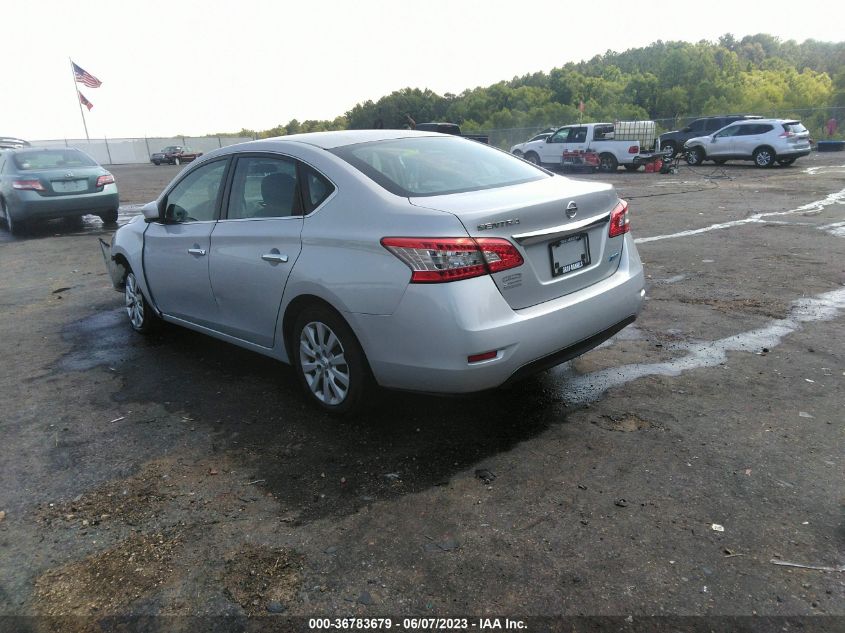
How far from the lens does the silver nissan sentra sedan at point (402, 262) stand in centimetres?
328

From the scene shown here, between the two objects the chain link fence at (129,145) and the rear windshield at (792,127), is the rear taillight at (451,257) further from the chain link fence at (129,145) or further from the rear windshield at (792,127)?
the chain link fence at (129,145)

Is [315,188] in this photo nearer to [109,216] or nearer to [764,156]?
[109,216]

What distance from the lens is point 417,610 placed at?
2.43 meters

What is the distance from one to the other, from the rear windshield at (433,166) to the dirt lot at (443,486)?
4.50 ft

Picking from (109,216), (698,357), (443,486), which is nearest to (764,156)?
(109,216)

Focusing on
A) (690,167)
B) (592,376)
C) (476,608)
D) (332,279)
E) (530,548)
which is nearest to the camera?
(476,608)

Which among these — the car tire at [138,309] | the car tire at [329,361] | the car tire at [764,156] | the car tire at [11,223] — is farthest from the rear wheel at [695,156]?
the car tire at [329,361]

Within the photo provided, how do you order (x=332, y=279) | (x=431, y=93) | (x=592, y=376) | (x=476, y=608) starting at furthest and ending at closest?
(x=431, y=93) < (x=592, y=376) < (x=332, y=279) < (x=476, y=608)

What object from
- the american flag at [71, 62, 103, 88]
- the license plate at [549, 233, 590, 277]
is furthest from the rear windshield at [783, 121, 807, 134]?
→ the american flag at [71, 62, 103, 88]

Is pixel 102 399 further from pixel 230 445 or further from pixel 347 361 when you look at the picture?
pixel 347 361

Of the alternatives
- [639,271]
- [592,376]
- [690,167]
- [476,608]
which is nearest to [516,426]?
[592,376]

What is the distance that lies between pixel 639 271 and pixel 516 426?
4.23ft

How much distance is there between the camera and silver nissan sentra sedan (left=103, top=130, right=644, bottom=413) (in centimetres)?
328

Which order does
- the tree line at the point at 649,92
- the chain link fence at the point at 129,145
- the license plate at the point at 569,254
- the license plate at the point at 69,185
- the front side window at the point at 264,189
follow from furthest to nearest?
the chain link fence at the point at 129,145, the tree line at the point at 649,92, the license plate at the point at 69,185, the front side window at the point at 264,189, the license plate at the point at 569,254
